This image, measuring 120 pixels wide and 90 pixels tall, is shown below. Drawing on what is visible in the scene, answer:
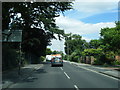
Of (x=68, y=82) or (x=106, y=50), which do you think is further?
(x=106, y=50)

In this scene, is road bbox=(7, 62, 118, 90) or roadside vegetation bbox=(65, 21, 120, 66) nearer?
road bbox=(7, 62, 118, 90)

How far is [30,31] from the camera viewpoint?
38.3 m

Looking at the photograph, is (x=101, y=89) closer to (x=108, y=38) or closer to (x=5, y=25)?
(x=5, y=25)

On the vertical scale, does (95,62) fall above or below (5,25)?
below

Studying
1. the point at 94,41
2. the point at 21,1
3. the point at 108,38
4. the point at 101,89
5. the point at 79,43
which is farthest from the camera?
the point at 79,43

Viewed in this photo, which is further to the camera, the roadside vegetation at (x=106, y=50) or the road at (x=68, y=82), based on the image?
the roadside vegetation at (x=106, y=50)

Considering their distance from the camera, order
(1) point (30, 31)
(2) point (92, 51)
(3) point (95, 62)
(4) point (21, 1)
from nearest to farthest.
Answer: (4) point (21, 1), (1) point (30, 31), (3) point (95, 62), (2) point (92, 51)

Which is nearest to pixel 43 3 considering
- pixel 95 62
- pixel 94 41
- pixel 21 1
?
pixel 21 1

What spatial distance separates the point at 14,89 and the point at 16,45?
83.9ft

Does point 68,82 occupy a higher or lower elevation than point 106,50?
lower

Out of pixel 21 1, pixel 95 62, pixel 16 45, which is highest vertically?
pixel 21 1

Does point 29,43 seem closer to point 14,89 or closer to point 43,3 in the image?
point 43,3

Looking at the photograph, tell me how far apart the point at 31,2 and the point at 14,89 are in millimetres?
6070

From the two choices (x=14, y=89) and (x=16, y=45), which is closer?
(x=14, y=89)
